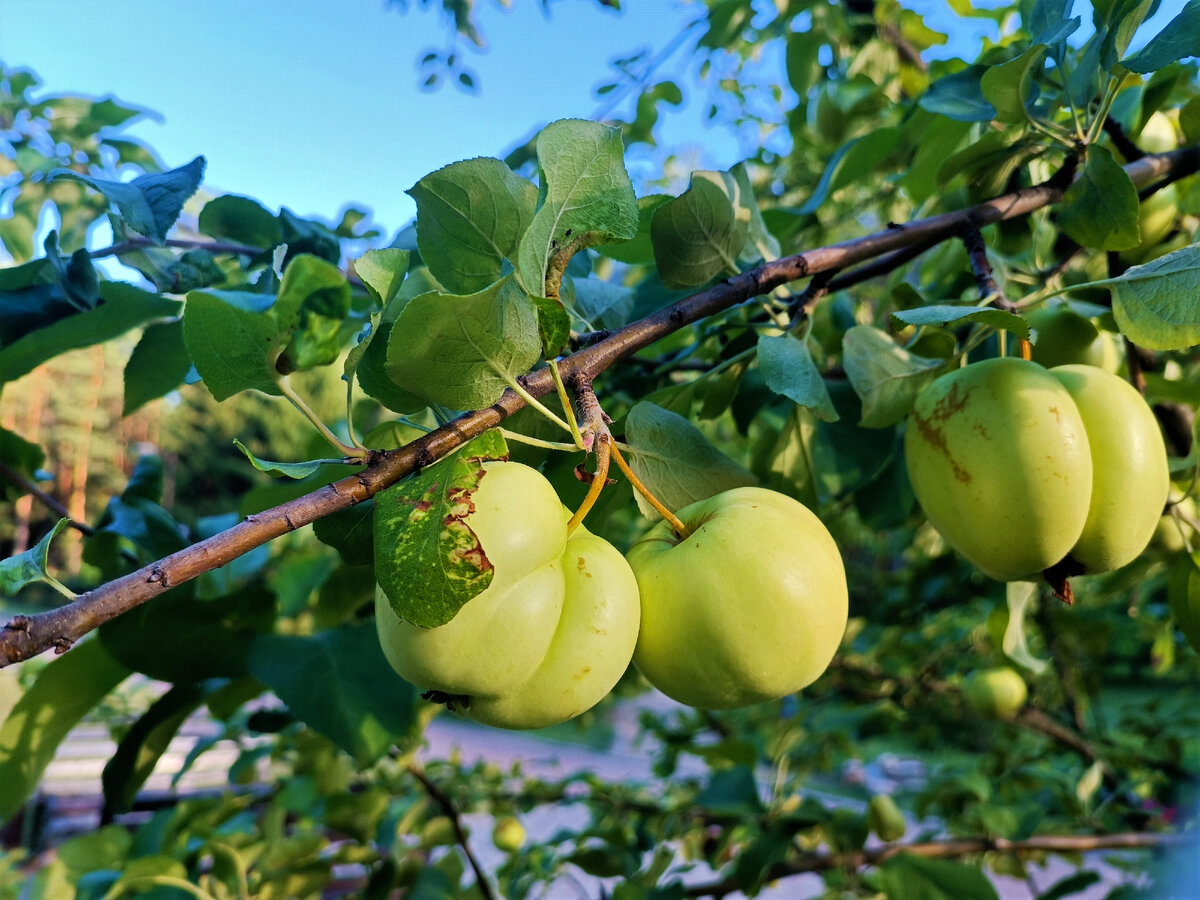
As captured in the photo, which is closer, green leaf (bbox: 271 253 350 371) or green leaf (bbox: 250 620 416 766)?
green leaf (bbox: 271 253 350 371)

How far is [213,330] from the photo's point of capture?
0.37 metres

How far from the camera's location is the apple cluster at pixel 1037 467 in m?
0.48

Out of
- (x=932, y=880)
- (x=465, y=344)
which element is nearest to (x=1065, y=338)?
(x=465, y=344)

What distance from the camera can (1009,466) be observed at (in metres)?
0.48

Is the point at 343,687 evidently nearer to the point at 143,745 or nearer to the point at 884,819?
the point at 143,745

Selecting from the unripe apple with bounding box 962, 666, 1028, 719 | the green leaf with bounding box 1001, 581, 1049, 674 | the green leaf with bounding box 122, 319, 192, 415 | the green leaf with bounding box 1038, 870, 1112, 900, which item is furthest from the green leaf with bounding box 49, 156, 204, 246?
the unripe apple with bounding box 962, 666, 1028, 719

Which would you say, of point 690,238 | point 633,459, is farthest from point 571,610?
point 690,238

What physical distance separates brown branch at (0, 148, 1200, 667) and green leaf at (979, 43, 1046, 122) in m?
0.07

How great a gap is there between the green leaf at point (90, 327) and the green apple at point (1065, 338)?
2.53ft

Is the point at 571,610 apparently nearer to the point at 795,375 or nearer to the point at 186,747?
the point at 795,375

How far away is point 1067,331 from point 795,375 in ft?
1.00

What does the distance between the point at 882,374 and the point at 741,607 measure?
0.24 metres

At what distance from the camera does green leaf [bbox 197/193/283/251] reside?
2.60 ft

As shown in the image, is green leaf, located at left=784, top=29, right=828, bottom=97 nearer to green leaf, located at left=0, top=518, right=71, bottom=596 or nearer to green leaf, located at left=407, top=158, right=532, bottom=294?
green leaf, located at left=407, top=158, right=532, bottom=294
